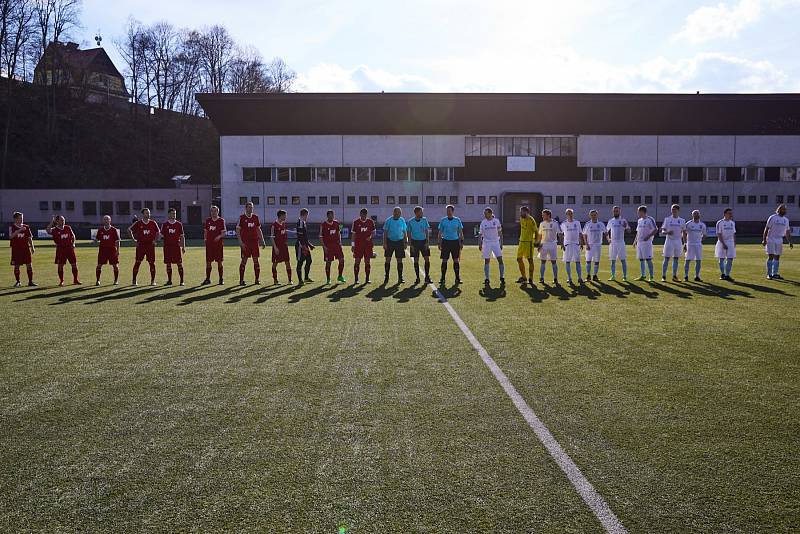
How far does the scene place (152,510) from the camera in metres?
3.64

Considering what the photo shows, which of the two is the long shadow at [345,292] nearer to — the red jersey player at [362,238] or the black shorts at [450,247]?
the red jersey player at [362,238]

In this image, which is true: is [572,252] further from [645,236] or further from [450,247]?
[450,247]

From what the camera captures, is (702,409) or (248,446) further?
(702,409)

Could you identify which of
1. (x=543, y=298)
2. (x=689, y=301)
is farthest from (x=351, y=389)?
(x=689, y=301)

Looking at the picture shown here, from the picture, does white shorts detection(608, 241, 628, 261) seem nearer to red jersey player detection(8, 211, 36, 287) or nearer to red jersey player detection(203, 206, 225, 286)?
red jersey player detection(203, 206, 225, 286)

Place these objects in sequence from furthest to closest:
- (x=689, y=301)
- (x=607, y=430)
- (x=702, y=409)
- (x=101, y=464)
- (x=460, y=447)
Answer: (x=689, y=301) < (x=702, y=409) < (x=607, y=430) < (x=460, y=447) < (x=101, y=464)

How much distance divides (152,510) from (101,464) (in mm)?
905

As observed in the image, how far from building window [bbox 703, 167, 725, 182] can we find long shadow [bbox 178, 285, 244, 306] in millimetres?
49482

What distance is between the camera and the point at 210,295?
14.1m

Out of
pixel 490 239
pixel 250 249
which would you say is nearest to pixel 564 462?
pixel 490 239

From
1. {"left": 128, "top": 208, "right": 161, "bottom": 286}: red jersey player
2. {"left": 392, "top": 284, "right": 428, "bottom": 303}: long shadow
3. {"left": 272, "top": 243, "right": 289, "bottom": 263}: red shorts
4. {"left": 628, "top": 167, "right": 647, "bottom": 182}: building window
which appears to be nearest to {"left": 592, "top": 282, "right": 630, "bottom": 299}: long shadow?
{"left": 392, "top": 284, "right": 428, "bottom": 303}: long shadow

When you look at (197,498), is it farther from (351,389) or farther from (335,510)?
(351,389)

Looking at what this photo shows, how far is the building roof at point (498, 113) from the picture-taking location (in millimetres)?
52531

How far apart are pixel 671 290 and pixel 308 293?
851 cm
